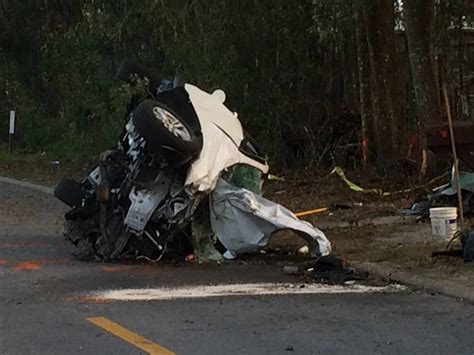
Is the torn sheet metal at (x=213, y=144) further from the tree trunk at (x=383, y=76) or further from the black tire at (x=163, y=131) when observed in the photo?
the tree trunk at (x=383, y=76)

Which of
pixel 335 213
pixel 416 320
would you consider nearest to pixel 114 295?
pixel 416 320

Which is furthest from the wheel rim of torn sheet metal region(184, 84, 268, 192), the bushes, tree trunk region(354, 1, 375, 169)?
tree trunk region(354, 1, 375, 169)

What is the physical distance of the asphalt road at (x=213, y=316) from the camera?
22.7ft

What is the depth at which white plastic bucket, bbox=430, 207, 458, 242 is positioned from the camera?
11.0m

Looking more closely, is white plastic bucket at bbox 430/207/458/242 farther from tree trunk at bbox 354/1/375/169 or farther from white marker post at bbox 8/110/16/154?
white marker post at bbox 8/110/16/154

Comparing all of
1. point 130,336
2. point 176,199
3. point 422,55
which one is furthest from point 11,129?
point 130,336

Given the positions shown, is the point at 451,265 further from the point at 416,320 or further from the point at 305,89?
the point at 305,89

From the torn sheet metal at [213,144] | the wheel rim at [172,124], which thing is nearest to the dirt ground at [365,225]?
the torn sheet metal at [213,144]

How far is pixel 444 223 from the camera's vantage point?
36.3 ft

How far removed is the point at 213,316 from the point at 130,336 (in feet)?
3.06

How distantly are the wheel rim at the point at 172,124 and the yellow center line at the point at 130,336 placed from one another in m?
3.20

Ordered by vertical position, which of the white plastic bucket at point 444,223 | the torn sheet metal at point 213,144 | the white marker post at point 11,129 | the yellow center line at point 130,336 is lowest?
the white marker post at point 11,129

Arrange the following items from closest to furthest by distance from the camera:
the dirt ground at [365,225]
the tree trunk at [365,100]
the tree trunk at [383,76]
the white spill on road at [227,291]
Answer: the white spill on road at [227,291], the dirt ground at [365,225], the tree trunk at [383,76], the tree trunk at [365,100]

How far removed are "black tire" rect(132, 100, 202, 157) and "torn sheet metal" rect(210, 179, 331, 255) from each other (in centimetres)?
64
